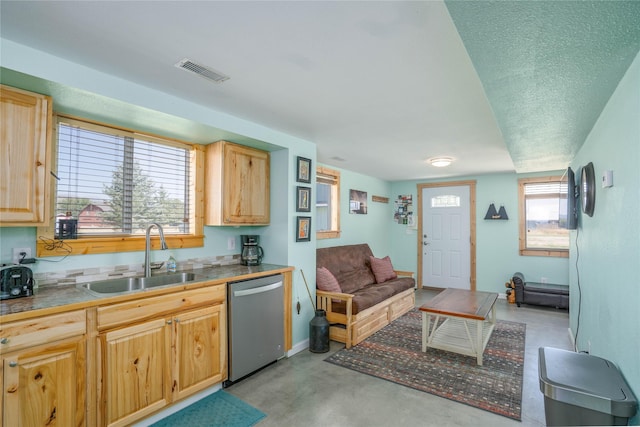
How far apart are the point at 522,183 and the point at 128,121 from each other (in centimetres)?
594

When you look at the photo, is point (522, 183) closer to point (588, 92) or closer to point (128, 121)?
point (588, 92)

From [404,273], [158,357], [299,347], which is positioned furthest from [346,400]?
[404,273]

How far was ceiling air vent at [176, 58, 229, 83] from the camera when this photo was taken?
1848 millimetres

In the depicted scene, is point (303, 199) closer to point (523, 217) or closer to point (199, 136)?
point (199, 136)

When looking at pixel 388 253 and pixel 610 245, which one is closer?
pixel 610 245

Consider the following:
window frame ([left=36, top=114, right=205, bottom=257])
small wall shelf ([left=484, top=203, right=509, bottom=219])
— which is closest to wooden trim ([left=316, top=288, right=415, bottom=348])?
window frame ([left=36, top=114, right=205, bottom=257])

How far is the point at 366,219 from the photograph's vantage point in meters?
6.11

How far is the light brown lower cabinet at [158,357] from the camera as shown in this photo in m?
1.93

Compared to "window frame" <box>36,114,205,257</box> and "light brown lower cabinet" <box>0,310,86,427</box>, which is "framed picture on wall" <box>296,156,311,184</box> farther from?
"light brown lower cabinet" <box>0,310,86,427</box>

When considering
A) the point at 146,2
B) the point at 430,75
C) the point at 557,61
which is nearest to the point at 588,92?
the point at 557,61

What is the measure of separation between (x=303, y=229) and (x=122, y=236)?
1679 mm

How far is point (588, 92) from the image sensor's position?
167cm

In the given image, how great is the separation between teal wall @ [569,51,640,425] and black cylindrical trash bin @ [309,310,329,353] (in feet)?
7.25

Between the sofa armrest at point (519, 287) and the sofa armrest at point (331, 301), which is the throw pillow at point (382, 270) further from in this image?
the sofa armrest at point (519, 287)
